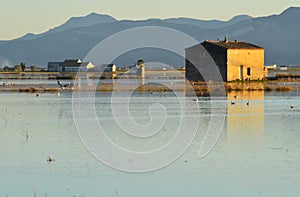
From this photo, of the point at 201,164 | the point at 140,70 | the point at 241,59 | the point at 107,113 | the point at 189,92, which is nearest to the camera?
the point at 201,164

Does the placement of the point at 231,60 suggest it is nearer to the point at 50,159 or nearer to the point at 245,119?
the point at 245,119

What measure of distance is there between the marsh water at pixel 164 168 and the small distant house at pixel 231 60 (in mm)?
30370

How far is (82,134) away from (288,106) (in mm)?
16459

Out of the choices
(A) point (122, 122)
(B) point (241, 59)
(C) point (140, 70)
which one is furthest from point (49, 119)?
(C) point (140, 70)

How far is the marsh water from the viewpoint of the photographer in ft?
49.1

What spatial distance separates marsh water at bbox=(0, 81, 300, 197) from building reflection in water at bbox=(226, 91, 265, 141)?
0.11 ft

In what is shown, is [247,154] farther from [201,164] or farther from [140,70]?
[140,70]

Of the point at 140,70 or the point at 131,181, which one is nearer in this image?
the point at 131,181

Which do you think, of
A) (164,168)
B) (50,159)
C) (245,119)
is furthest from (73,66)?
(164,168)

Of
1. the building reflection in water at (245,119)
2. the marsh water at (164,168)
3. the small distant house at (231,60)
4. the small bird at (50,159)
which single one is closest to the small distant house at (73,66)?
the small distant house at (231,60)

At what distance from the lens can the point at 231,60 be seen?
61.1 m

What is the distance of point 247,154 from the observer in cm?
1902

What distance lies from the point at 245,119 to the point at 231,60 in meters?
31.3

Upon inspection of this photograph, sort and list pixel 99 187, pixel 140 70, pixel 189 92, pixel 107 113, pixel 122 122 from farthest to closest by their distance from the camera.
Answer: pixel 140 70 < pixel 189 92 < pixel 107 113 < pixel 122 122 < pixel 99 187
